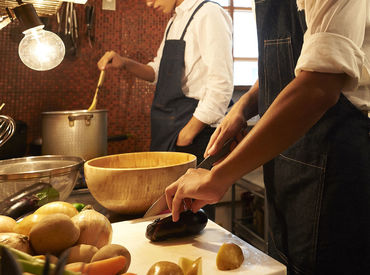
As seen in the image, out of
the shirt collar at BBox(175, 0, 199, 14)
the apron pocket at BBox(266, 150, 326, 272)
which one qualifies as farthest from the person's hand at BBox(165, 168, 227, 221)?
the shirt collar at BBox(175, 0, 199, 14)

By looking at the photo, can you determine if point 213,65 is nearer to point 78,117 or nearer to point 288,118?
point 78,117

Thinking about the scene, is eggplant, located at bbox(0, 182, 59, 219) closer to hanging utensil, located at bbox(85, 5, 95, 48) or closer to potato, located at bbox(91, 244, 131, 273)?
potato, located at bbox(91, 244, 131, 273)

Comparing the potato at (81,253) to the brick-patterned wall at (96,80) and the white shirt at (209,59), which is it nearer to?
the white shirt at (209,59)

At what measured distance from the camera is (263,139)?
0.59m

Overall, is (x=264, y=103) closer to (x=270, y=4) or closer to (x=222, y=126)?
(x=222, y=126)

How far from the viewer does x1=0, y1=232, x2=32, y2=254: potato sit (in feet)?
1.51

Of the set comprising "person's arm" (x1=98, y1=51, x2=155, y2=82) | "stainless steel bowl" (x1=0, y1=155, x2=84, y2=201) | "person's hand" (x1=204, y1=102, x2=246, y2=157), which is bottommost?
"stainless steel bowl" (x1=0, y1=155, x2=84, y2=201)

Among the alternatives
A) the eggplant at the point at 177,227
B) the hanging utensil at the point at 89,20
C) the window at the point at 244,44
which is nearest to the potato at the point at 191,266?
the eggplant at the point at 177,227

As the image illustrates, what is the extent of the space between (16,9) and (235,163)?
0.87 meters

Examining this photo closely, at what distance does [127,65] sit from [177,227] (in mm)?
1663

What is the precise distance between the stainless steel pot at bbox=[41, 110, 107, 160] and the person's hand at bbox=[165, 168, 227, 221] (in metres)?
1.06

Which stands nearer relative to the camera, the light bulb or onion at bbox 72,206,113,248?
onion at bbox 72,206,113,248

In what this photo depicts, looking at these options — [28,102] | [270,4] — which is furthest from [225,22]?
[28,102]

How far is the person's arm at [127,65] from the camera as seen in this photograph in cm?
216
